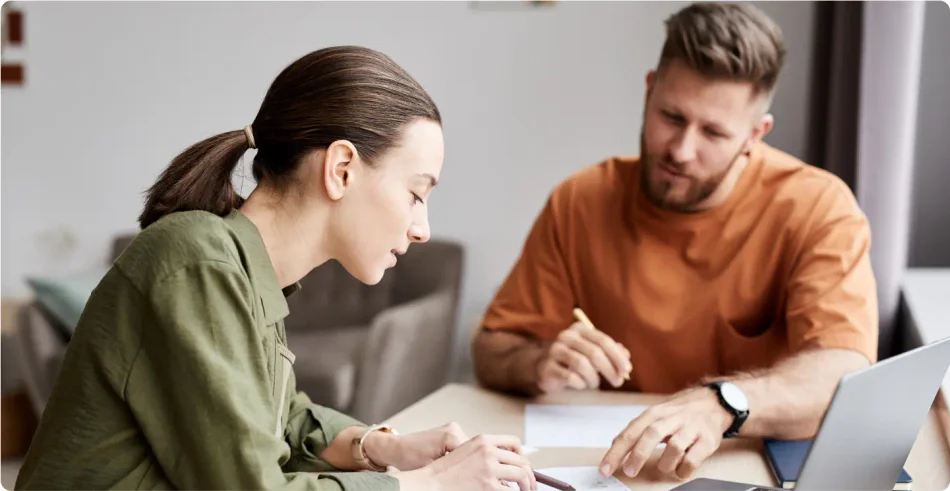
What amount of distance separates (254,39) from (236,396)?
2868 millimetres

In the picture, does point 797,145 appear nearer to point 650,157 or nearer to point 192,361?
point 650,157

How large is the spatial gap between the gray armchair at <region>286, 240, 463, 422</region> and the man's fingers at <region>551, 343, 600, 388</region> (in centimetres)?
150

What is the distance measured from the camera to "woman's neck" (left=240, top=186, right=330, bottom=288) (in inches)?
45.6

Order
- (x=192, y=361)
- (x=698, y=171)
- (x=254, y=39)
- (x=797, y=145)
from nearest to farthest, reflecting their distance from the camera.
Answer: (x=192, y=361), (x=698, y=171), (x=797, y=145), (x=254, y=39)

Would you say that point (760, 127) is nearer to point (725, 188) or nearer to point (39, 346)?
point (725, 188)

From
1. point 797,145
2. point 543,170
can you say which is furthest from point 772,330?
point 543,170

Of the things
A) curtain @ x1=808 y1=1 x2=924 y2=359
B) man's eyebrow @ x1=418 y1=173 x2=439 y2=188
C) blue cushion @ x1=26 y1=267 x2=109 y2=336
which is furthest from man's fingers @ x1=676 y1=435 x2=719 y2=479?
blue cushion @ x1=26 y1=267 x2=109 y2=336

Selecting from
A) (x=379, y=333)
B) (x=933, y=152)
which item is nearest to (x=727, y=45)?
(x=933, y=152)

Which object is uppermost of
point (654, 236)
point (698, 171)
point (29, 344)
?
point (698, 171)

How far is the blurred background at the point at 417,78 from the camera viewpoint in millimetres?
3076

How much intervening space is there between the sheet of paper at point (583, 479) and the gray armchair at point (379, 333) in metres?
1.72

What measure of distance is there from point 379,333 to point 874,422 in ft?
6.65

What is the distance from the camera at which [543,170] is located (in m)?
3.47

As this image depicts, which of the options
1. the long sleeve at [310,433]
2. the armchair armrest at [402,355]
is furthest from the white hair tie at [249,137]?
the armchair armrest at [402,355]
